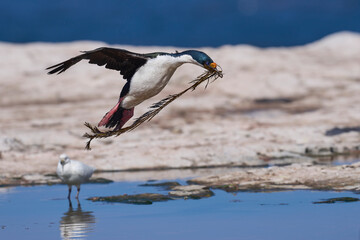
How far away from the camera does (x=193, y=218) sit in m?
12.4

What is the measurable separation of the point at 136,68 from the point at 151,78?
531 mm

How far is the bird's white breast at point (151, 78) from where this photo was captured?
19.9 ft

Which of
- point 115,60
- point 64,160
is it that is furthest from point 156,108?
point 64,160

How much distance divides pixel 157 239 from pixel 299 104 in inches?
1171

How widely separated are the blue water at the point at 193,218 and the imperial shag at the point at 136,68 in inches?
178

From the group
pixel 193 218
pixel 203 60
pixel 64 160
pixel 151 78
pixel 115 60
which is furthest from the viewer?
pixel 64 160

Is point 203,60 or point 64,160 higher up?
point 203,60

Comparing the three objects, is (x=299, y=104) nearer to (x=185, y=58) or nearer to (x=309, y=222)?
(x=309, y=222)

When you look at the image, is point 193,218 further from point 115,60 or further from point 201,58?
point 201,58

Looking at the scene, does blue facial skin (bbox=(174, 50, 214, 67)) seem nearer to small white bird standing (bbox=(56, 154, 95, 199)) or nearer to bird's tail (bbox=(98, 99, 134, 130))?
bird's tail (bbox=(98, 99, 134, 130))

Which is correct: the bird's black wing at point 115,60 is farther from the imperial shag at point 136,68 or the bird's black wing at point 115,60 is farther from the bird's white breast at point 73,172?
the bird's white breast at point 73,172

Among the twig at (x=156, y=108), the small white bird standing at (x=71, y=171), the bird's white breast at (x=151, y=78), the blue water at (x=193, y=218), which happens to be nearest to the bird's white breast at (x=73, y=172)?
the small white bird standing at (x=71, y=171)

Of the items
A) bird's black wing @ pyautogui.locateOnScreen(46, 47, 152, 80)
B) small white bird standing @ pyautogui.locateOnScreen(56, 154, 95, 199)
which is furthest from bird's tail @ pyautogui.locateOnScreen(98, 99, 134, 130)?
small white bird standing @ pyautogui.locateOnScreen(56, 154, 95, 199)

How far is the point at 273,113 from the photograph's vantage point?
36.5 m
